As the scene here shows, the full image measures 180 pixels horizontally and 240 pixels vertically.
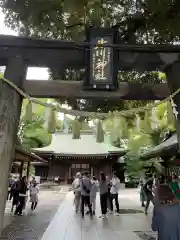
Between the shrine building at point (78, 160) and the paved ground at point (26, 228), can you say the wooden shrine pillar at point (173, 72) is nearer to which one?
the paved ground at point (26, 228)

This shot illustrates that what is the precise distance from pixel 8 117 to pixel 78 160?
2929cm

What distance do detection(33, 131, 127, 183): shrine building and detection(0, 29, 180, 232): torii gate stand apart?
26.3 m

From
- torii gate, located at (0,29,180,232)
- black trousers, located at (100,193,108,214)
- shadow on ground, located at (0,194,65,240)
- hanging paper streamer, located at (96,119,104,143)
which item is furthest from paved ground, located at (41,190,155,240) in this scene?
torii gate, located at (0,29,180,232)

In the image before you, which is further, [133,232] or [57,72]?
[133,232]

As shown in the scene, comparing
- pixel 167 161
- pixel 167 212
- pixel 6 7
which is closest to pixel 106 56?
pixel 6 7

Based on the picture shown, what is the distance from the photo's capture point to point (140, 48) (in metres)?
4.80

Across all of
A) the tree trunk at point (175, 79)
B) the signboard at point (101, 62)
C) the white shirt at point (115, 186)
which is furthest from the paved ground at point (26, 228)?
the tree trunk at point (175, 79)

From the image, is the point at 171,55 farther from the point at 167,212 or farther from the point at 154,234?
the point at 154,234

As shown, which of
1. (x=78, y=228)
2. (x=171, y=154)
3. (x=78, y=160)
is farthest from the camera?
(x=78, y=160)

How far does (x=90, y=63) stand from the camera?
4.73m

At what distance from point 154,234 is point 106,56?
17.6 feet

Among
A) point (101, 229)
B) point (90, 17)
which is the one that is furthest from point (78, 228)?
point (90, 17)

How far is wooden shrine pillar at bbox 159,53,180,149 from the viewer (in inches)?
182

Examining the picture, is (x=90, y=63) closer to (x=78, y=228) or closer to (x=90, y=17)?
(x=90, y=17)
